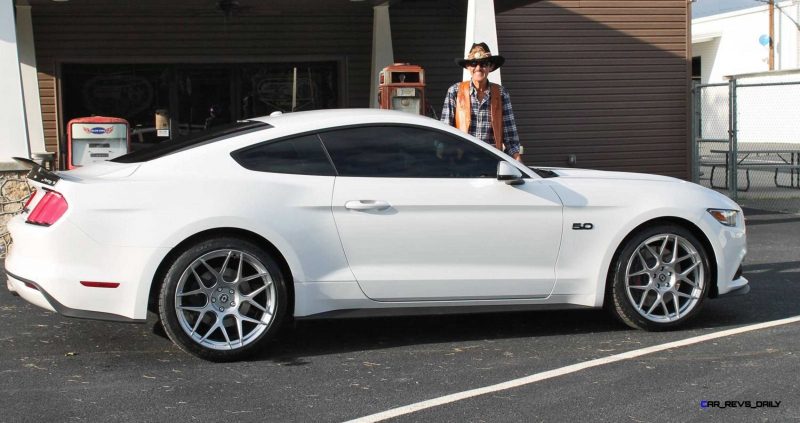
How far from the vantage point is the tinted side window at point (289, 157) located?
554 centimetres

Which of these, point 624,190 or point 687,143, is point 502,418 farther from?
point 687,143

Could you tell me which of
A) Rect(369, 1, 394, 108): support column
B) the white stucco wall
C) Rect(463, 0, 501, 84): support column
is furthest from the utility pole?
Rect(463, 0, 501, 84): support column

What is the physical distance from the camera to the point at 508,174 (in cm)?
571

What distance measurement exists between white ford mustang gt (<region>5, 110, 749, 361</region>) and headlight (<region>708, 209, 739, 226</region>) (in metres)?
0.02

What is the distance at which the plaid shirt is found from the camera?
7266 millimetres

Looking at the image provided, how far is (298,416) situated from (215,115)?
979 cm

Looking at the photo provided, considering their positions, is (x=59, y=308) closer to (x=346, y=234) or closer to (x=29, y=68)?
(x=346, y=234)

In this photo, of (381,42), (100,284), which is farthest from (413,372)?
(381,42)

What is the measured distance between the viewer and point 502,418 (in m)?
4.45

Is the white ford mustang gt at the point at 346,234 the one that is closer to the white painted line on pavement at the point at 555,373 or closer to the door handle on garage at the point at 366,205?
the door handle on garage at the point at 366,205

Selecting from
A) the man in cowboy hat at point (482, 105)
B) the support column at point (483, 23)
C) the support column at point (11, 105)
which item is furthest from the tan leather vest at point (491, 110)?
the support column at point (11, 105)

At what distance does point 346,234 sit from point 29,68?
857cm

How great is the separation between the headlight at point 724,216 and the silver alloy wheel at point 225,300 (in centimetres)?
289

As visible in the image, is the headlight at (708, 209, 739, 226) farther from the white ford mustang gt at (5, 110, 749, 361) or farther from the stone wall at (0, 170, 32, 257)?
the stone wall at (0, 170, 32, 257)
